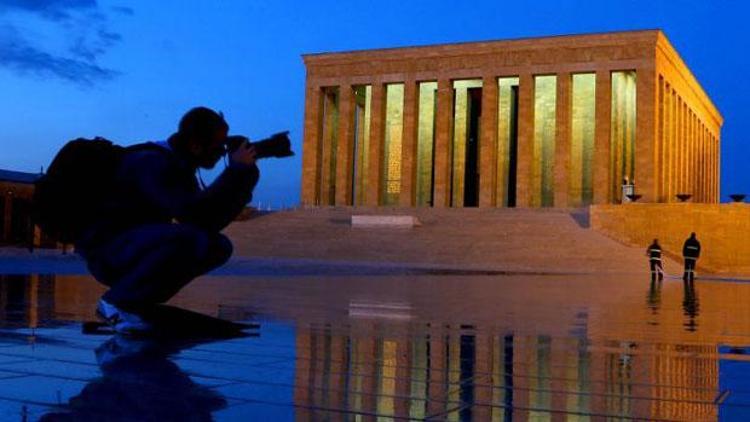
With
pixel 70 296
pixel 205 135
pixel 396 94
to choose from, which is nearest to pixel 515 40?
pixel 396 94

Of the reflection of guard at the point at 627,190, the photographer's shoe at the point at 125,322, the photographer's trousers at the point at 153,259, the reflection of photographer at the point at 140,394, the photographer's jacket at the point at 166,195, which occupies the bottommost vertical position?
the reflection of photographer at the point at 140,394

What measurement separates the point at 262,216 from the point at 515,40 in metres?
15.8

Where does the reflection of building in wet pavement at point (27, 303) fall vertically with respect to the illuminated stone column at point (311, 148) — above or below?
below

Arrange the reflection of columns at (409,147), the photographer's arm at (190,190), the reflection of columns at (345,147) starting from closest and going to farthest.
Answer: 1. the photographer's arm at (190,190)
2. the reflection of columns at (409,147)
3. the reflection of columns at (345,147)

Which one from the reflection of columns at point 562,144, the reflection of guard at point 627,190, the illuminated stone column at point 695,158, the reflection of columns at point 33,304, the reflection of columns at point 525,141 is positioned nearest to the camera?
the reflection of columns at point 33,304

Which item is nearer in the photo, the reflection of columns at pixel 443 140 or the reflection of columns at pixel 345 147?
the reflection of columns at pixel 443 140

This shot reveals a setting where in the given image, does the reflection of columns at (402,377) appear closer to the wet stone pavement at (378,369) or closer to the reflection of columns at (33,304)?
the wet stone pavement at (378,369)

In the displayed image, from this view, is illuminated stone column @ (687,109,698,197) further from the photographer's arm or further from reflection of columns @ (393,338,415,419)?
the photographer's arm

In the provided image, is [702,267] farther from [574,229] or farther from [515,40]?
[515,40]

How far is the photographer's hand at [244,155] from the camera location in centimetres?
453

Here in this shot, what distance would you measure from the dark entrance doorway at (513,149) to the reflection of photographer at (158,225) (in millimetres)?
42458

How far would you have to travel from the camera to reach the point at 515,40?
43.5m

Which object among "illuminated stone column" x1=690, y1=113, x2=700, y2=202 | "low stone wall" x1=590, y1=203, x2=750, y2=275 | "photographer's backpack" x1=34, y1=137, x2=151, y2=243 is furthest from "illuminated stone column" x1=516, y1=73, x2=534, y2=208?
"photographer's backpack" x1=34, y1=137, x2=151, y2=243

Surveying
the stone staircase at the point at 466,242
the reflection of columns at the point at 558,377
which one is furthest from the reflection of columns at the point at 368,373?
the stone staircase at the point at 466,242
